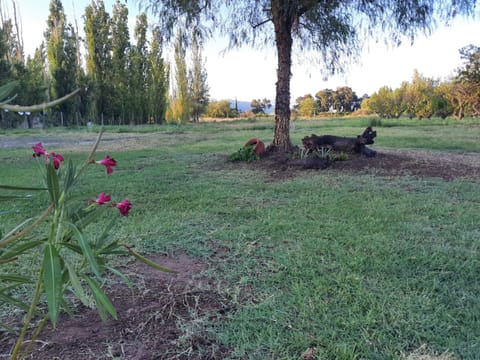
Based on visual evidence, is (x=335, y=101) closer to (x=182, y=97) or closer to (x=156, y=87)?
(x=182, y=97)

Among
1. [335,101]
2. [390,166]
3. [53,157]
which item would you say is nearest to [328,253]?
[53,157]

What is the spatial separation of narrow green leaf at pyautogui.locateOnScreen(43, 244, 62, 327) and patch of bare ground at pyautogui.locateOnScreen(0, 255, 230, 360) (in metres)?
0.51

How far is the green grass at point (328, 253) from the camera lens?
1.42m

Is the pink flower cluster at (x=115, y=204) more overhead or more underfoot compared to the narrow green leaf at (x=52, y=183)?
more underfoot

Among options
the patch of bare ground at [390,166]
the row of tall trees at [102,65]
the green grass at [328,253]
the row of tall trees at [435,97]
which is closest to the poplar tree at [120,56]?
the row of tall trees at [102,65]

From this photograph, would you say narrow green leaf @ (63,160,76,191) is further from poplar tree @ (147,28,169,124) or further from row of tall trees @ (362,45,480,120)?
poplar tree @ (147,28,169,124)

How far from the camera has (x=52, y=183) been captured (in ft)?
2.63

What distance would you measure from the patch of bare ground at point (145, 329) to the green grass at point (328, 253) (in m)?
0.09

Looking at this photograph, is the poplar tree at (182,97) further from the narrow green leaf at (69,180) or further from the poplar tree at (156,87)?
the narrow green leaf at (69,180)

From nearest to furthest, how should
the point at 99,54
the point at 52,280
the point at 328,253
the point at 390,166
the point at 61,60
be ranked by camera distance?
the point at 52,280 → the point at 328,253 → the point at 390,166 → the point at 61,60 → the point at 99,54

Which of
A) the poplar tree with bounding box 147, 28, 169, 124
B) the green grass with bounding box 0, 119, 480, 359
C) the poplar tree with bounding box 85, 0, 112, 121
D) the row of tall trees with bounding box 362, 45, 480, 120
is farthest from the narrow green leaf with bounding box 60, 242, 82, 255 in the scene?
the poplar tree with bounding box 147, 28, 169, 124

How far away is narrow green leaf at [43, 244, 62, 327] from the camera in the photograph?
67 centimetres

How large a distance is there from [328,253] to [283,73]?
462 cm

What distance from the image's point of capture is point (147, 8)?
6.20 metres
